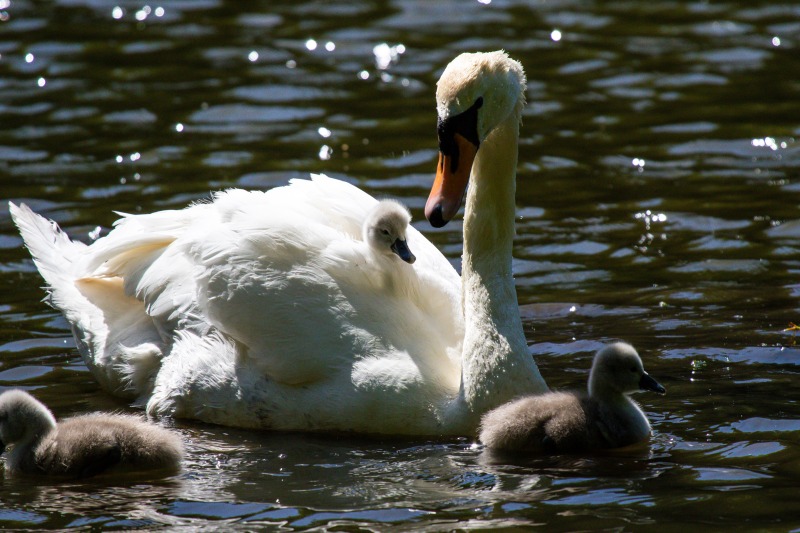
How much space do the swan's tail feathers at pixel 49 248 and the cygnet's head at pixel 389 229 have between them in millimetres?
2366

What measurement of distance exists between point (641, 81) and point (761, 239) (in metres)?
5.18

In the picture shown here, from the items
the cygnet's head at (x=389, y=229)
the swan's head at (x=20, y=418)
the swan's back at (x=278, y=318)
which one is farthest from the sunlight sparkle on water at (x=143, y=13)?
the swan's head at (x=20, y=418)

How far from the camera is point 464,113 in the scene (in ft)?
24.6

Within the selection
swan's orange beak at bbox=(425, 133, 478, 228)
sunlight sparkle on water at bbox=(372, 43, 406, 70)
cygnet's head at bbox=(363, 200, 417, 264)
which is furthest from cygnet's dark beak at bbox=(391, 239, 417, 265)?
sunlight sparkle on water at bbox=(372, 43, 406, 70)

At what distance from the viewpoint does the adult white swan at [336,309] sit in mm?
7496

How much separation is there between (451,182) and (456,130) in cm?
29

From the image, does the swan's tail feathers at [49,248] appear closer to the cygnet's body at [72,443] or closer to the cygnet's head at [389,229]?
the cygnet's body at [72,443]

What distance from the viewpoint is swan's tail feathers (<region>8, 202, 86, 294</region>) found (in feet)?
30.1

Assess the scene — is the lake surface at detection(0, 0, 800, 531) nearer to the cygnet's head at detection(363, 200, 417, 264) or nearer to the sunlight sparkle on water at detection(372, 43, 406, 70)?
the sunlight sparkle on water at detection(372, 43, 406, 70)

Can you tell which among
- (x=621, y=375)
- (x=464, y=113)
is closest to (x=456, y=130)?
(x=464, y=113)

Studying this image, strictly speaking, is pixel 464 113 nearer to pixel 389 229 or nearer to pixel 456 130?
pixel 456 130

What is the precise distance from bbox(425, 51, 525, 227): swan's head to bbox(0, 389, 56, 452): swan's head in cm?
229

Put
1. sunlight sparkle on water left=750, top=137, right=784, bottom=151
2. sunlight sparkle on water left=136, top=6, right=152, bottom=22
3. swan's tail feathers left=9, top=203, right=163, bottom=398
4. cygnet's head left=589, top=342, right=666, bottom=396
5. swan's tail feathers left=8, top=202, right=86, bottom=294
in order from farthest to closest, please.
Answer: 1. sunlight sparkle on water left=136, top=6, right=152, bottom=22
2. sunlight sparkle on water left=750, top=137, right=784, bottom=151
3. swan's tail feathers left=8, top=202, right=86, bottom=294
4. swan's tail feathers left=9, top=203, right=163, bottom=398
5. cygnet's head left=589, top=342, right=666, bottom=396

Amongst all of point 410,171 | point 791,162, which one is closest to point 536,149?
point 410,171
